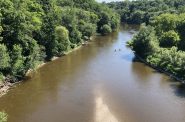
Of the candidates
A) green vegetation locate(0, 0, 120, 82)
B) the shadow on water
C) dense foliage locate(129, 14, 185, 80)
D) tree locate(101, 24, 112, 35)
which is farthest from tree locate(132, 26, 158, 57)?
tree locate(101, 24, 112, 35)

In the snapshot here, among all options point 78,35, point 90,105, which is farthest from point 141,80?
point 78,35

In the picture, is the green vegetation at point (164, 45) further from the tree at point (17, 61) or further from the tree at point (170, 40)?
the tree at point (17, 61)

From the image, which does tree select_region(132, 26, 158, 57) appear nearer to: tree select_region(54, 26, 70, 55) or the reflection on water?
tree select_region(54, 26, 70, 55)

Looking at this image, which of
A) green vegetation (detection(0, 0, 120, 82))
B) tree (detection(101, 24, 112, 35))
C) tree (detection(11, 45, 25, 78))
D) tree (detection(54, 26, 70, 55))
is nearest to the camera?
tree (detection(11, 45, 25, 78))

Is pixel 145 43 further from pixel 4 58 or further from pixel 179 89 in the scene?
pixel 4 58

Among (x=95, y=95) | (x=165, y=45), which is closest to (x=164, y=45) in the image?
(x=165, y=45)

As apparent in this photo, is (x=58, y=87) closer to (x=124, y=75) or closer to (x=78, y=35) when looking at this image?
(x=124, y=75)
